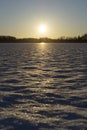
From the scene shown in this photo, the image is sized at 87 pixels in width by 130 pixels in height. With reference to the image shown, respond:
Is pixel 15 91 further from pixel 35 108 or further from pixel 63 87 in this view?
pixel 35 108

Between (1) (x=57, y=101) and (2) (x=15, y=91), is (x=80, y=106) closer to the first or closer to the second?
(1) (x=57, y=101)

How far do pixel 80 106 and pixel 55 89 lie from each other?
17.4 feet

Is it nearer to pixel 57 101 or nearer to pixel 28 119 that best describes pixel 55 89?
pixel 57 101

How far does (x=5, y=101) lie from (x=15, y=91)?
315 cm

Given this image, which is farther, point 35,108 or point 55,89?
point 55,89

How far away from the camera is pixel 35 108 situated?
1644 centimetres

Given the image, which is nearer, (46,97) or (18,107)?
(18,107)

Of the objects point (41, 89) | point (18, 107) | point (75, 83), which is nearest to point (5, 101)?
point (18, 107)

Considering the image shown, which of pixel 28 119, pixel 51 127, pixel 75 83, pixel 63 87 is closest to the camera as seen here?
pixel 51 127

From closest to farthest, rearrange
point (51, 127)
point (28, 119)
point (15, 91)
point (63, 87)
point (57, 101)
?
1. point (51, 127)
2. point (28, 119)
3. point (57, 101)
4. point (15, 91)
5. point (63, 87)

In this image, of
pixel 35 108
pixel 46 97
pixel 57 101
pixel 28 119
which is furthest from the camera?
pixel 46 97

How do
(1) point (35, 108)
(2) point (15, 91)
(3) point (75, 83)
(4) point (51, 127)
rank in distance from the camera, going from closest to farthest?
1. (4) point (51, 127)
2. (1) point (35, 108)
3. (2) point (15, 91)
4. (3) point (75, 83)

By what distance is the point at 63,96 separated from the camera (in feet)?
63.4

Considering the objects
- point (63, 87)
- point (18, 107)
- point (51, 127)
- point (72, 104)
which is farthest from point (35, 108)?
point (63, 87)
